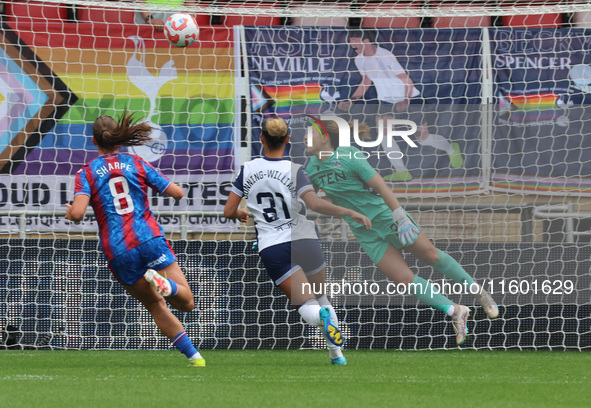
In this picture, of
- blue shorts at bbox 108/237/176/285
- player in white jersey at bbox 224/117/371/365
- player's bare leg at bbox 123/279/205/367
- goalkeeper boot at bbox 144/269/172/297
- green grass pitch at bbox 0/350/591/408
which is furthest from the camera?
player in white jersey at bbox 224/117/371/365

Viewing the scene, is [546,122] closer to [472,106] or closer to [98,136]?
[472,106]

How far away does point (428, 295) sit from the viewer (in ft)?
Answer: 24.3

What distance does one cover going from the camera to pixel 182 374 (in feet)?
17.7

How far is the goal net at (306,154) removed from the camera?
26.2 ft

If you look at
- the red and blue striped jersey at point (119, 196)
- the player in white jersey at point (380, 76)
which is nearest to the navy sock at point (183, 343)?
the red and blue striped jersey at point (119, 196)

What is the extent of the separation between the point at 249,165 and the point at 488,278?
2.83m

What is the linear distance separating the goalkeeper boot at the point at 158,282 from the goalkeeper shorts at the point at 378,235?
88.5 inches

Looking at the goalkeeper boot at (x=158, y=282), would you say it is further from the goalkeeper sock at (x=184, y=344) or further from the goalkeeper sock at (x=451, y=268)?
the goalkeeper sock at (x=451, y=268)

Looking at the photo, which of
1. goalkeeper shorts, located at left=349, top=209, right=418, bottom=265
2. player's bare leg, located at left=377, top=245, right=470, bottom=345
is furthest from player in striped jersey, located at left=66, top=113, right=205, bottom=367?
player's bare leg, located at left=377, top=245, right=470, bottom=345

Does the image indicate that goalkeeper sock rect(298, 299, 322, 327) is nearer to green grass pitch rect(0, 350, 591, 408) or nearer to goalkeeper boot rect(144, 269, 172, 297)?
green grass pitch rect(0, 350, 591, 408)

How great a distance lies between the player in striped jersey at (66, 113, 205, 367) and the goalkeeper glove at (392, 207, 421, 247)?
6.79ft

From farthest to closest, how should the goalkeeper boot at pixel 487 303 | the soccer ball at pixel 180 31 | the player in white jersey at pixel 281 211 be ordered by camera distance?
the soccer ball at pixel 180 31 → the goalkeeper boot at pixel 487 303 → the player in white jersey at pixel 281 211

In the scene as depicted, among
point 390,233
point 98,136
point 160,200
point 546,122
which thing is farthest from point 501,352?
point 160,200

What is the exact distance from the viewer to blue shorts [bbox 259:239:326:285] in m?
6.07
